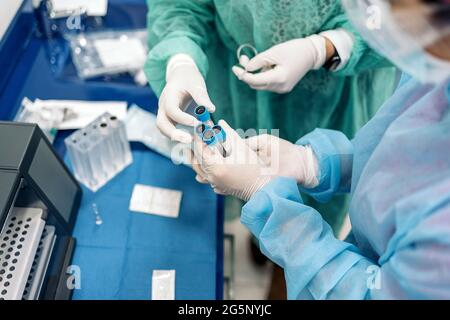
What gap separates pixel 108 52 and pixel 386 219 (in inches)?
46.7

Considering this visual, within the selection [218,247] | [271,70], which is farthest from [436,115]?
[218,247]

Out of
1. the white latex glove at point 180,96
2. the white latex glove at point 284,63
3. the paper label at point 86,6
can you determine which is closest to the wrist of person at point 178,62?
the white latex glove at point 180,96

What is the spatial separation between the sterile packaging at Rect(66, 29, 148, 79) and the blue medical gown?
0.89 metres

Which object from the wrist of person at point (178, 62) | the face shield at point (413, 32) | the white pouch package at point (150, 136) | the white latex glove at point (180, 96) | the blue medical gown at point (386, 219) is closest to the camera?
the face shield at point (413, 32)

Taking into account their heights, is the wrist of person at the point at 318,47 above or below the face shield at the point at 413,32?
below

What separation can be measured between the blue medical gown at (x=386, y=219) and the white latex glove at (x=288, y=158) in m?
0.11

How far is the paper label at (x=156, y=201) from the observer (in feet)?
3.34

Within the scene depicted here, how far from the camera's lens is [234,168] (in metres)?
0.77

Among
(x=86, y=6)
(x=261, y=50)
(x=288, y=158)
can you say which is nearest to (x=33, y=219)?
(x=288, y=158)

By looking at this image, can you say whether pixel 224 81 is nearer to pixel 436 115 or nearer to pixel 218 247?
pixel 218 247

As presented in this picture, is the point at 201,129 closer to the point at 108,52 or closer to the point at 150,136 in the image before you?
the point at 150,136

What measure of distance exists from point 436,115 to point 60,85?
1138 millimetres

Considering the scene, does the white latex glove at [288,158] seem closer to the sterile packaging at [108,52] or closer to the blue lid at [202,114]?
the blue lid at [202,114]

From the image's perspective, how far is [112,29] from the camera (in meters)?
1.51
